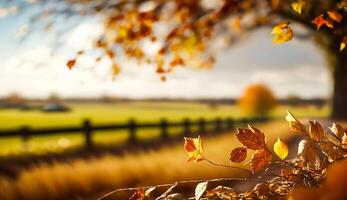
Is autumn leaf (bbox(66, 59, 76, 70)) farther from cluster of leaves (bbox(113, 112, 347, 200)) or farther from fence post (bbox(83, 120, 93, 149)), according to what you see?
fence post (bbox(83, 120, 93, 149))

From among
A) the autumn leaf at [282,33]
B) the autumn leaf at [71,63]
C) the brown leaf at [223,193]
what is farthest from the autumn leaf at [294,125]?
the autumn leaf at [71,63]

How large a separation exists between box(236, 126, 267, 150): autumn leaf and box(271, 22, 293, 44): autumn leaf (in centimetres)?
127

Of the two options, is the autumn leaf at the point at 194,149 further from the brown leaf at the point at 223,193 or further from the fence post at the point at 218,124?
the fence post at the point at 218,124

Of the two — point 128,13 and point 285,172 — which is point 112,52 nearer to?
point 128,13

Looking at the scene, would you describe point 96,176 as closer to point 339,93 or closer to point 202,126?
point 339,93

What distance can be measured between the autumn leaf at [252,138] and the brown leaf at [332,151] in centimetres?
20

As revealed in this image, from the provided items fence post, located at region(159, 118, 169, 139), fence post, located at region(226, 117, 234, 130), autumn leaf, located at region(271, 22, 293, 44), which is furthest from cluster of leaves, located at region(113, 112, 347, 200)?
fence post, located at region(226, 117, 234, 130)

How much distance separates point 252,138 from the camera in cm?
160

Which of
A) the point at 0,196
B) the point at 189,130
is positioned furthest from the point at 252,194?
the point at 189,130

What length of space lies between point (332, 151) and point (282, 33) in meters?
1.32

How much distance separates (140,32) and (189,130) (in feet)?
47.1

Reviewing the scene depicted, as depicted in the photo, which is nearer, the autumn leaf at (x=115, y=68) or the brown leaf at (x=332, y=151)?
the brown leaf at (x=332, y=151)

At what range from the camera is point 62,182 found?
608 cm

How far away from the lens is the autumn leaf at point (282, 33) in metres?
2.77
